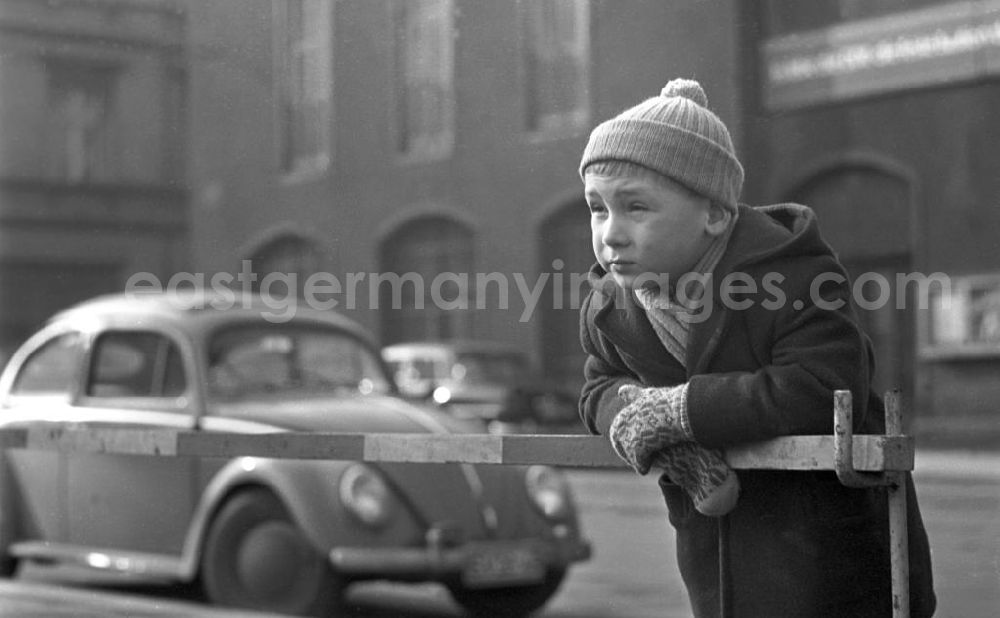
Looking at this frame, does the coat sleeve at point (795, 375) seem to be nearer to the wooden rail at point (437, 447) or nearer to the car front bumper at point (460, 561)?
the wooden rail at point (437, 447)

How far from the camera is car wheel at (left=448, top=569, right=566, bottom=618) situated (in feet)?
21.5

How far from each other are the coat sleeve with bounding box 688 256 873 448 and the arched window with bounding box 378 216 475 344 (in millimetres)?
1446

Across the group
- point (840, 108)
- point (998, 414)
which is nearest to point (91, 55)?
point (840, 108)

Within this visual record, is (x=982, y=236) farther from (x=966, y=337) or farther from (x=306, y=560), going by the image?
(x=966, y=337)

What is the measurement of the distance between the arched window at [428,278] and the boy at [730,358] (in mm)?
1324

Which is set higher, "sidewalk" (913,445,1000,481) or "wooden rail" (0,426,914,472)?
"wooden rail" (0,426,914,472)

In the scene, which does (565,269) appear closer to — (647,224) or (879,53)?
(879,53)

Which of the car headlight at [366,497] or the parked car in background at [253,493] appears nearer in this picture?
the parked car in background at [253,493]

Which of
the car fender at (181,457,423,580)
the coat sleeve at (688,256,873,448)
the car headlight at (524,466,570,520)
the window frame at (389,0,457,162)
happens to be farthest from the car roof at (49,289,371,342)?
the coat sleeve at (688,256,873,448)

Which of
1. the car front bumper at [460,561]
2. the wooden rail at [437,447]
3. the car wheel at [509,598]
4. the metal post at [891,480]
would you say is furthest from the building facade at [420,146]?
the car wheel at [509,598]

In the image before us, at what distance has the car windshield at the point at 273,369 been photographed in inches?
228

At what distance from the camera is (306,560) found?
19.2 ft

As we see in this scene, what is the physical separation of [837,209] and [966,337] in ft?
37.5

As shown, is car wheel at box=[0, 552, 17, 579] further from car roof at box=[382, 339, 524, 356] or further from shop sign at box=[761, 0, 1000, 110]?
shop sign at box=[761, 0, 1000, 110]
